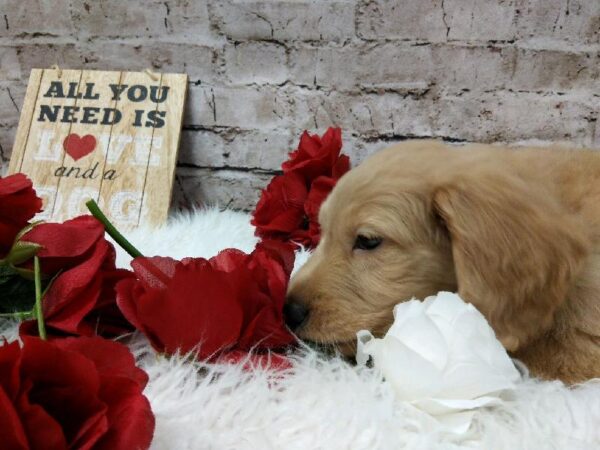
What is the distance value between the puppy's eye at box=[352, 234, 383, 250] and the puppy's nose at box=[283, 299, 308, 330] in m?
0.13

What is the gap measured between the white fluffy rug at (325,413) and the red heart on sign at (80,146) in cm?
114

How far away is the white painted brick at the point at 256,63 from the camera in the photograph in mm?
1739

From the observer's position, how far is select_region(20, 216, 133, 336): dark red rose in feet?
2.45

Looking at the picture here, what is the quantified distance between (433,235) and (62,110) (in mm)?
1409

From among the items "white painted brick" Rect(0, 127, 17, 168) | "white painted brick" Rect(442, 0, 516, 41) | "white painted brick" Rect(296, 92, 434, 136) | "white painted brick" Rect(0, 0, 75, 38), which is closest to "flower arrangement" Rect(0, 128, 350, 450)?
"white painted brick" Rect(296, 92, 434, 136)

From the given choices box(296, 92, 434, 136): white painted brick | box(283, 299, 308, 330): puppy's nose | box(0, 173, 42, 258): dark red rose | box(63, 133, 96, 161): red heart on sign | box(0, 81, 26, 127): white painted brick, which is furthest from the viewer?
box(0, 81, 26, 127): white painted brick

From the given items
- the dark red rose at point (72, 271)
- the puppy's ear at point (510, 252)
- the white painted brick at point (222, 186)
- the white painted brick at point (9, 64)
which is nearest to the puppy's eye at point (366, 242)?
the puppy's ear at point (510, 252)

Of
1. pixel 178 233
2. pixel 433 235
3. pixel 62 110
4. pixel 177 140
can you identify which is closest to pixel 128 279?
pixel 433 235

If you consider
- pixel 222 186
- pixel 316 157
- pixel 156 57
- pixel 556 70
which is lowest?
pixel 222 186

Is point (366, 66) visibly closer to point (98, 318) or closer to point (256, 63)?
point (256, 63)

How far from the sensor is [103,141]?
1819 mm

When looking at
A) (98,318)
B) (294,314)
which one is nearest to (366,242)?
(294,314)

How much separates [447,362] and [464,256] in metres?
0.18

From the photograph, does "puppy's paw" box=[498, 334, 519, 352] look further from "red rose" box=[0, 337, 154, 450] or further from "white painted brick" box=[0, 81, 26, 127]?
"white painted brick" box=[0, 81, 26, 127]
